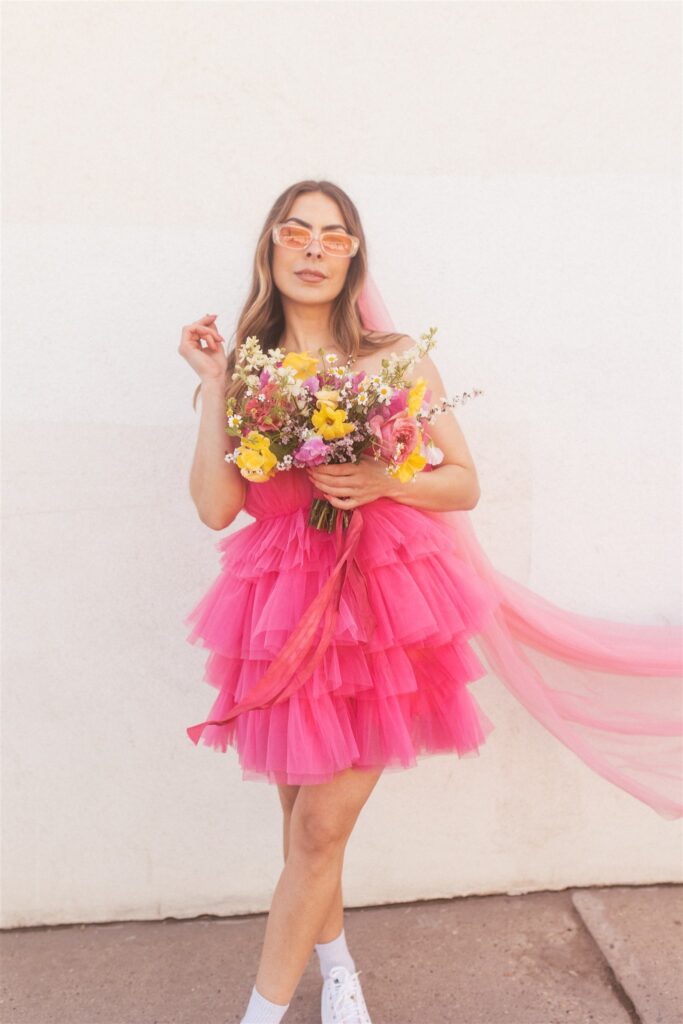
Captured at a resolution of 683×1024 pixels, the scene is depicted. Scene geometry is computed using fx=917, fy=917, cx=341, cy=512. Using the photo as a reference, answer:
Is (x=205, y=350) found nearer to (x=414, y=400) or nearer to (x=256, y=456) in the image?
(x=256, y=456)

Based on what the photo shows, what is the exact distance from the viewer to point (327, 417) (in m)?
2.09

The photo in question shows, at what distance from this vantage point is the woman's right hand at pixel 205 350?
8.17 ft

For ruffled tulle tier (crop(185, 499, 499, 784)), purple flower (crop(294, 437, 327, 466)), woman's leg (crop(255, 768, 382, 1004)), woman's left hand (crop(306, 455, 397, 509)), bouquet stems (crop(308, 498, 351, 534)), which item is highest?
purple flower (crop(294, 437, 327, 466))

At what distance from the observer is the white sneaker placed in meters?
2.69

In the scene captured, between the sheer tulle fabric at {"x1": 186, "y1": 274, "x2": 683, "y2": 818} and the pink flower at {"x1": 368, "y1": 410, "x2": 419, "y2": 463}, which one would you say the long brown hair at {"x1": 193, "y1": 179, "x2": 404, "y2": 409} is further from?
the pink flower at {"x1": 368, "y1": 410, "x2": 419, "y2": 463}

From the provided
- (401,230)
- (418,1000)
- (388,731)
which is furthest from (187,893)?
(401,230)

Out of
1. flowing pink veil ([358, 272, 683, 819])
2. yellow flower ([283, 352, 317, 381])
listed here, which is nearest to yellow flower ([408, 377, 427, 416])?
yellow flower ([283, 352, 317, 381])

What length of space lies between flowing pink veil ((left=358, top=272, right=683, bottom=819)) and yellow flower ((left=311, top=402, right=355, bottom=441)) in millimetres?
970

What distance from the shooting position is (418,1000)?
9.40 feet

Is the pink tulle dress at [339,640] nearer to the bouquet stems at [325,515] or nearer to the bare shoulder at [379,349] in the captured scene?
the bouquet stems at [325,515]

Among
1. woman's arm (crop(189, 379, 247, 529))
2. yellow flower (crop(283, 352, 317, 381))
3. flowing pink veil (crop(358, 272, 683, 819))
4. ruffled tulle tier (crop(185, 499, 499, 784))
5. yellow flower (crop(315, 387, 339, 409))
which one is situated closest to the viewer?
yellow flower (crop(315, 387, 339, 409))

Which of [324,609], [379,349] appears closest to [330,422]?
[324,609]

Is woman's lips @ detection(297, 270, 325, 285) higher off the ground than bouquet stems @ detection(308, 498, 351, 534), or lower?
higher

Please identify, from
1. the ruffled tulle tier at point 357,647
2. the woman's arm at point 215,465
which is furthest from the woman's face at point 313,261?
the ruffled tulle tier at point 357,647
